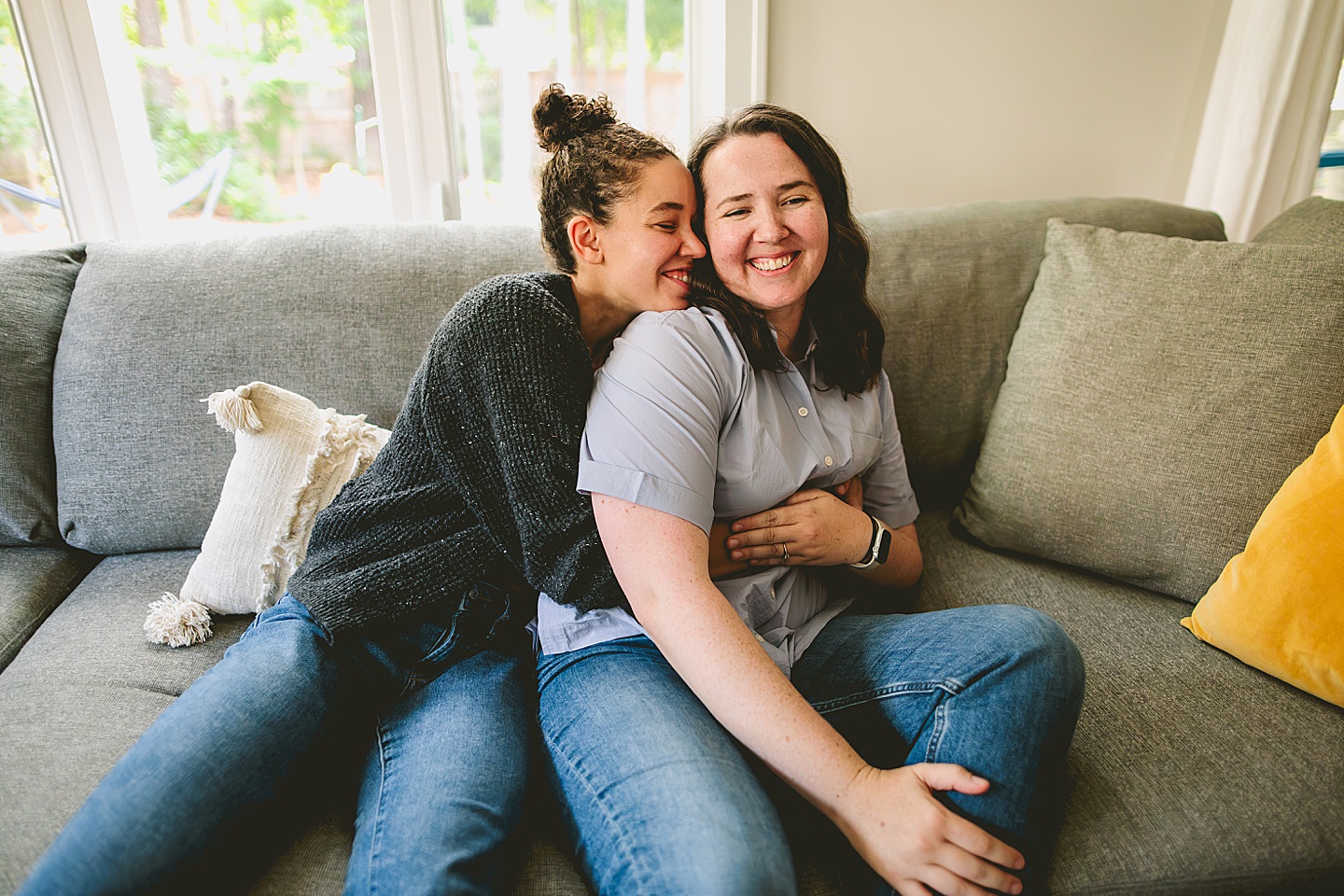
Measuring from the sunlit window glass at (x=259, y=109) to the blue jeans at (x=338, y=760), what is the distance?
4.01 ft

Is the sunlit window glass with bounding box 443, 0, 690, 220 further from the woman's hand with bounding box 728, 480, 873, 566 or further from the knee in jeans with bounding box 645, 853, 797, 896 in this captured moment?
the knee in jeans with bounding box 645, 853, 797, 896

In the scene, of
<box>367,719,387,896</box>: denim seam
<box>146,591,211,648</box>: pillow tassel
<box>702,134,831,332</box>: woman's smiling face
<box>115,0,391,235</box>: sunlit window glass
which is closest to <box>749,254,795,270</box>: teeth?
<box>702,134,831,332</box>: woman's smiling face

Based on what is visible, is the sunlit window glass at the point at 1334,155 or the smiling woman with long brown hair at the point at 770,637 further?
the sunlit window glass at the point at 1334,155

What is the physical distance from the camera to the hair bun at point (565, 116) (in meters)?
1.16

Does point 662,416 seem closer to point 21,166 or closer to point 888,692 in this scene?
point 888,692

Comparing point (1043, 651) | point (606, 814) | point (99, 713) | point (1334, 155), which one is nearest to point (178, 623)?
point (99, 713)

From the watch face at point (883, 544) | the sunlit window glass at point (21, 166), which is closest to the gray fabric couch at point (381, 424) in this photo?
the watch face at point (883, 544)

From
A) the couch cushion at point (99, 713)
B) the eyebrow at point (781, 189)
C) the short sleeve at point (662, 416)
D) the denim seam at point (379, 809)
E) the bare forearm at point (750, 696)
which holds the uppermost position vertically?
the eyebrow at point (781, 189)

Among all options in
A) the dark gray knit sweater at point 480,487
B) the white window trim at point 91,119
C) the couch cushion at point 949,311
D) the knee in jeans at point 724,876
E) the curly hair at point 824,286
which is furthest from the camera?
the white window trim at point 91,119

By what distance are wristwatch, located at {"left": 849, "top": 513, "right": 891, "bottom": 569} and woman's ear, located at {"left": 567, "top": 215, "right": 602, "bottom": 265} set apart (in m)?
0.55

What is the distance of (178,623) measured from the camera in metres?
1.22

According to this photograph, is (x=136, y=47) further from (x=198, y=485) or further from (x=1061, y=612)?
(x=1061, y=612)

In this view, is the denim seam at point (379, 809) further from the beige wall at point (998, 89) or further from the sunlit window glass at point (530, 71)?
the beige wall at point (998, 89)

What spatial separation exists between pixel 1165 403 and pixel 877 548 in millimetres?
548
